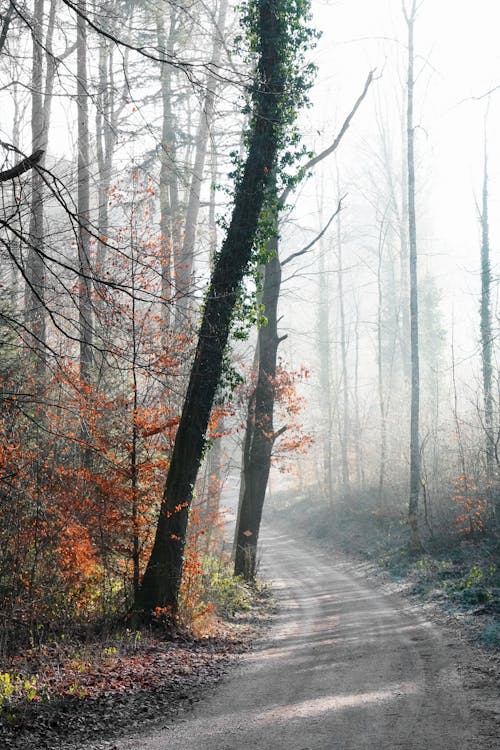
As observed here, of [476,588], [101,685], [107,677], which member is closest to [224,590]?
[476,588]

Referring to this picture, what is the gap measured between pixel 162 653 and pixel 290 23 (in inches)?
398

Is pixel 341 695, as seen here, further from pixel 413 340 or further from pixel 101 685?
pixel 413 340

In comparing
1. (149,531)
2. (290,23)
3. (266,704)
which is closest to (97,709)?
(266,704)

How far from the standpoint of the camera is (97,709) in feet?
20.3

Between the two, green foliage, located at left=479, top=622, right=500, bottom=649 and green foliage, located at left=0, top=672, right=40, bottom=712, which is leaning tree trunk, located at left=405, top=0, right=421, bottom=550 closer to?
green foliage, located at left=479, top=622, right=500, bottom=649

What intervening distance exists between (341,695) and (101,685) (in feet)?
8.24

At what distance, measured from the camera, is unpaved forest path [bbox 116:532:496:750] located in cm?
540

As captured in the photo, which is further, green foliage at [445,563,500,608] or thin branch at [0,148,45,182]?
green foliage at [445,563,500,608]

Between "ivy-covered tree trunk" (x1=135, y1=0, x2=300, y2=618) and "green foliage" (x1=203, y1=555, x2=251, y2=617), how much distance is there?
2732mm

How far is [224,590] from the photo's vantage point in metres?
13.2

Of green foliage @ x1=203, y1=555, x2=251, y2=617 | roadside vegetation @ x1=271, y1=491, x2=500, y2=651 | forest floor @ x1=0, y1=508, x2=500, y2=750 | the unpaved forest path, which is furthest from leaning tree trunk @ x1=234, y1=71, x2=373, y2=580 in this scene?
forest floor @ x1=0, y1=508, x2=500, y2=750

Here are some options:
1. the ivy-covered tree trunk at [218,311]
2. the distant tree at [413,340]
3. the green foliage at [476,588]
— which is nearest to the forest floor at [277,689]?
the green foliage at [476,588]

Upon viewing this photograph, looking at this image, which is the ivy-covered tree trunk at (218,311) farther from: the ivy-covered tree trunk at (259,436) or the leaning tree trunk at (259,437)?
the ivy-covered tree trunk at (259,436)

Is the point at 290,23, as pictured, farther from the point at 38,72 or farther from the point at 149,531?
the point at 149,531
